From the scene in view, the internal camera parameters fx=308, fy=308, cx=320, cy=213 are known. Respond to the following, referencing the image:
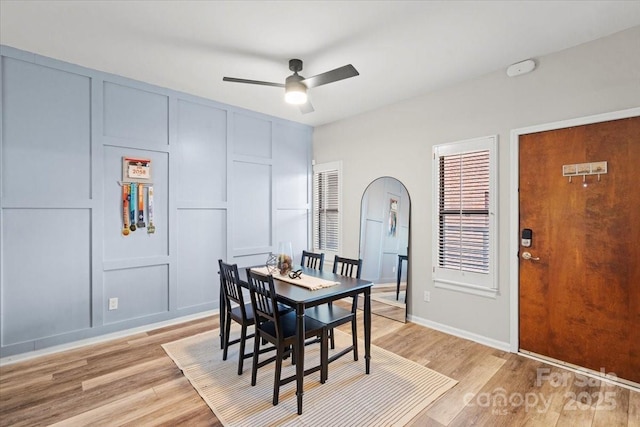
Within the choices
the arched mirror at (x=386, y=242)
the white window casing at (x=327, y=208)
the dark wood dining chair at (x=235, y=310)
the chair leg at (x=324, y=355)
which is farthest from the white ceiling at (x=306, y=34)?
the chair leg at (x=324, y=355)

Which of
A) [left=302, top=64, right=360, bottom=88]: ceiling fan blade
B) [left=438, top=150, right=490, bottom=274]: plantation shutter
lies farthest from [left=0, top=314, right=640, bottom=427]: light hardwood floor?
[left=302, top=64, right=360, bottom=88]: ceiling fan blade

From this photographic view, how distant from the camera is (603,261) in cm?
249

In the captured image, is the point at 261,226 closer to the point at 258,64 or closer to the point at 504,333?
the point at 258,64

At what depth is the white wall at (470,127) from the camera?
8.19 feet

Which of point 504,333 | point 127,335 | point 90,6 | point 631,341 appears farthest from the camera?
point 127,335

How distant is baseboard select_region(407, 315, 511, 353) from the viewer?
3038mm

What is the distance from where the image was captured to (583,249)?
2.58 metres

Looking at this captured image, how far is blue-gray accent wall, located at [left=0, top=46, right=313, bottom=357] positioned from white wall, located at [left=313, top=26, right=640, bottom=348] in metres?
1.49

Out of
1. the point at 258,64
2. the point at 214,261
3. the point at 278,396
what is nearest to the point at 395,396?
the point at 278,396

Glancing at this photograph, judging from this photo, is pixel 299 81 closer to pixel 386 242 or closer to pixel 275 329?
pixel 275 329

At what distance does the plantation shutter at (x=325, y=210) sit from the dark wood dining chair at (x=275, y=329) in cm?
247

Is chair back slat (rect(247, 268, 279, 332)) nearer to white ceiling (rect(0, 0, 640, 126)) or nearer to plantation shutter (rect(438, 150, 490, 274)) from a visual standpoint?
white ceiling (rect(0, 0, 640, 126))

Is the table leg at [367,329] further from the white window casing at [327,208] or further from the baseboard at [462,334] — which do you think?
the white window casing at [327,208]

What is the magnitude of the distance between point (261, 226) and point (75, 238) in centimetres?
215
